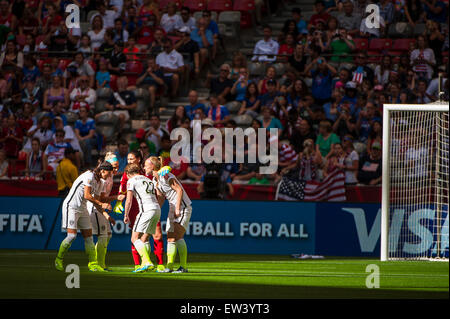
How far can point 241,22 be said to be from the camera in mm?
25453

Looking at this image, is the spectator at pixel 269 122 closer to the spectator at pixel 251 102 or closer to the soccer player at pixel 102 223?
the spectator at pixel 251 102

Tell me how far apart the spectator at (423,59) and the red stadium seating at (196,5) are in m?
6.15

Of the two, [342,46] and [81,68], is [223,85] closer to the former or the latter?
[342,46]

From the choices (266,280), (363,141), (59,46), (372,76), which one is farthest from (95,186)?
(59,46)

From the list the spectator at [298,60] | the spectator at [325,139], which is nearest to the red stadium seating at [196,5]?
the spectator at [298,60]

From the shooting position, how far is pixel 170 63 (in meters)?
23.3

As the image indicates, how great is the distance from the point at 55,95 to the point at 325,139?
7.14 metres

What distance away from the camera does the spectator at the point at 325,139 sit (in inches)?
788

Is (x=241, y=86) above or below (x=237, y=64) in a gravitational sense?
below

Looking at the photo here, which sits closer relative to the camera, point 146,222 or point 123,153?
point 146,222

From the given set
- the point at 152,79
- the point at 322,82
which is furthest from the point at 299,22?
the point at 152,79

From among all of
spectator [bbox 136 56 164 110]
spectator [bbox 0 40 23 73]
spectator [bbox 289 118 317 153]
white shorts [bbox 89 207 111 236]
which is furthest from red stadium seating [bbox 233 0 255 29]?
white shorts [bbox 89 207 111 236]
